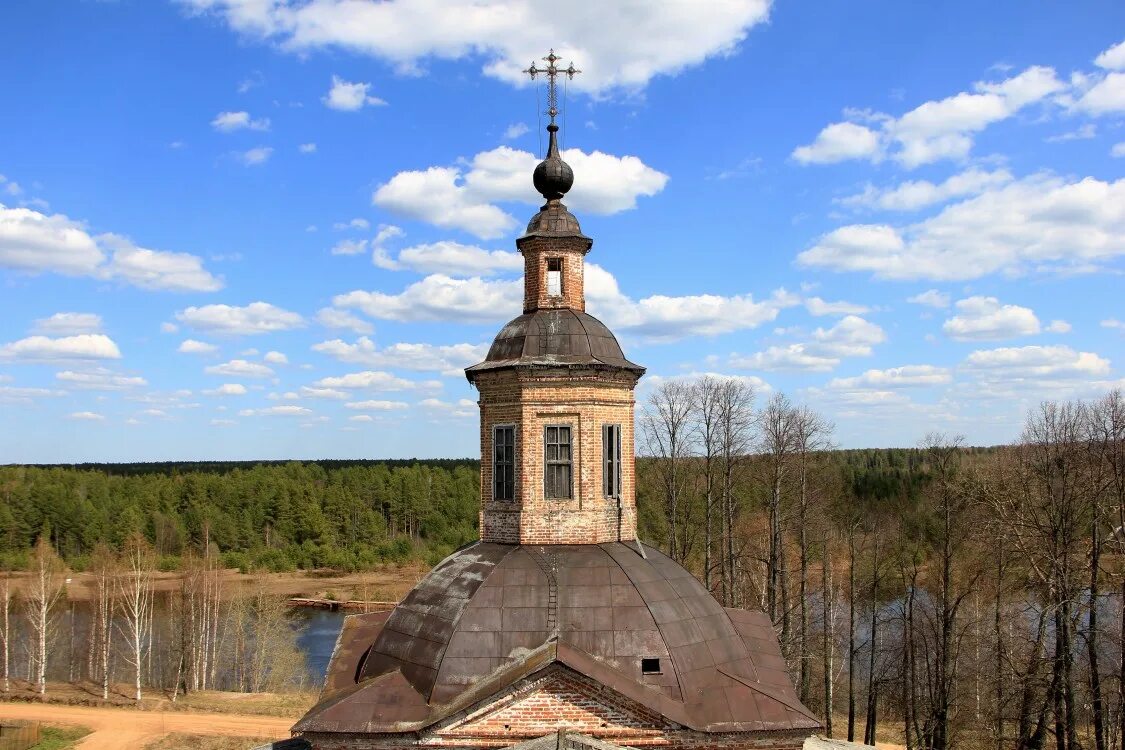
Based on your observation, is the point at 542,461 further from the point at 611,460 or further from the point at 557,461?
the point at 611,460

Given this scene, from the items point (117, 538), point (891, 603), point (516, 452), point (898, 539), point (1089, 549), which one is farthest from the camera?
point (117, 538)

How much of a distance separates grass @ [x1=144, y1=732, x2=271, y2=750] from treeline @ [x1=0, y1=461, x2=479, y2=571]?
3200cm

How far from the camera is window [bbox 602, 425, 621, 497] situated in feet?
41.2

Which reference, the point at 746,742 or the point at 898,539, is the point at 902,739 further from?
the point at 746,742

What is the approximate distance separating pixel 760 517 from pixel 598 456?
2752cm

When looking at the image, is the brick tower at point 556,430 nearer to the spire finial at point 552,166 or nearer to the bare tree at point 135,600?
the spire finial at point 552,166

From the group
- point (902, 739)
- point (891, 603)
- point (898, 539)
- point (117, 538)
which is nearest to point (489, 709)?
point (902, 739)

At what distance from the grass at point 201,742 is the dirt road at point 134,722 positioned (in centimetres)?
46

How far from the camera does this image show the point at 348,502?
72688 millimetres

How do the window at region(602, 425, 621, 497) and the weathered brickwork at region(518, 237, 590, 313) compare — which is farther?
the weathered brickwork at region(518, 237, 590, 313)

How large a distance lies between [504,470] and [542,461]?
754 millimetres

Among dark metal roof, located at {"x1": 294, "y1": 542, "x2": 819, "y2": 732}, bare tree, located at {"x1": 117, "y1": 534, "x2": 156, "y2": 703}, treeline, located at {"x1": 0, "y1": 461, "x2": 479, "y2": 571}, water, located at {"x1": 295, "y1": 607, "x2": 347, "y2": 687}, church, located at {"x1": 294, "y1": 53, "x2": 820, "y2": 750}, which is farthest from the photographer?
treeline, located at {"x1": 0, "y1": 461, "x2": 479, "y2": 571}

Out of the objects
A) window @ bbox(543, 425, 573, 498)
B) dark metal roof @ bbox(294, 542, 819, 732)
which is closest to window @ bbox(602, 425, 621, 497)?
window @ bbox(543, 425, 573, 498)

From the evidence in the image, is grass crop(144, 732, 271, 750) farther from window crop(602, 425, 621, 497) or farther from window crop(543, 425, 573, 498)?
window crop(602, 425, 621, 497)
